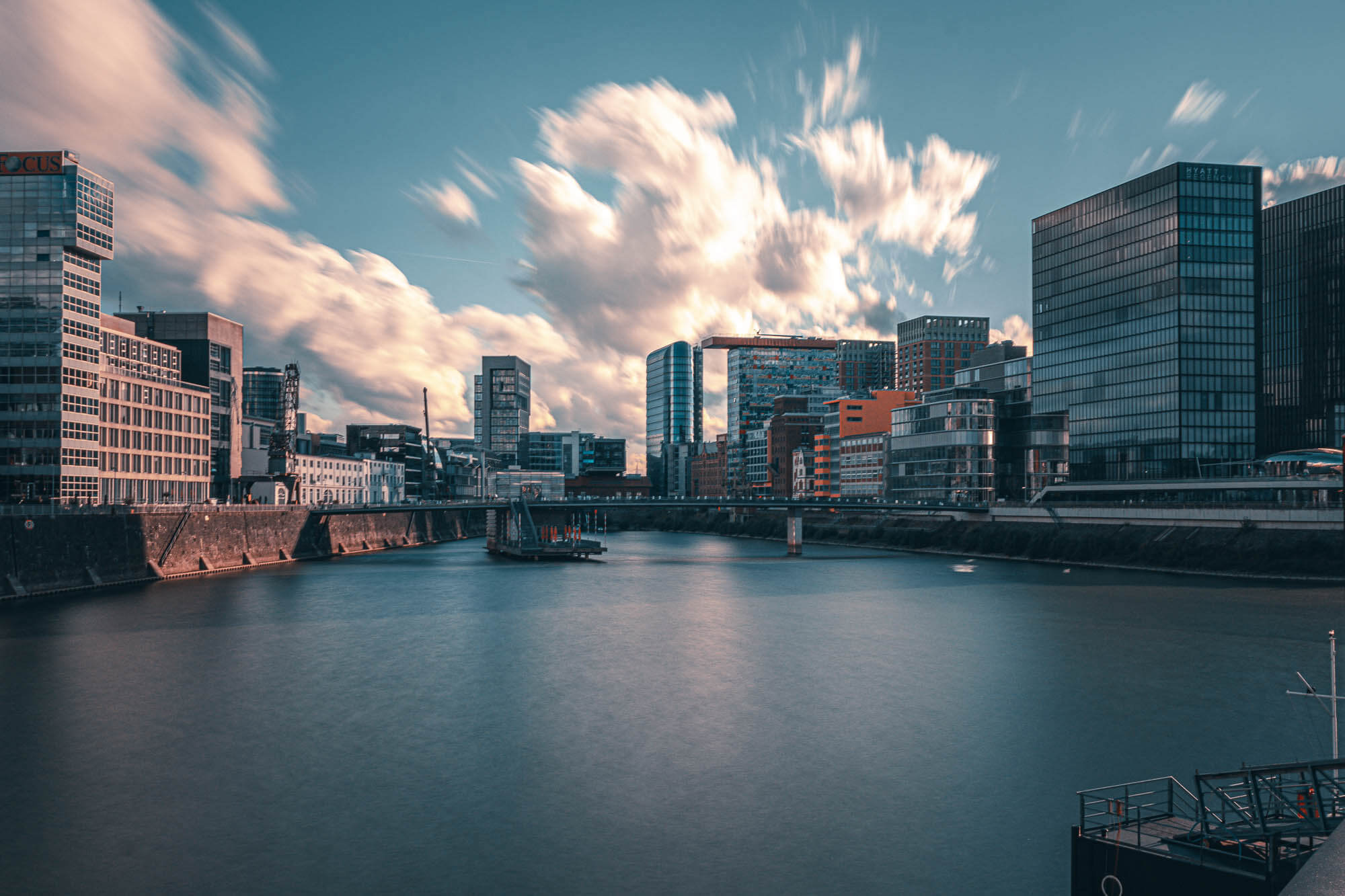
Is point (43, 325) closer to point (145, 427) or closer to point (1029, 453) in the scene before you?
point (145, 427)

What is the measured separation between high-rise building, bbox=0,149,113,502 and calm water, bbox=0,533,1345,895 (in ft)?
112

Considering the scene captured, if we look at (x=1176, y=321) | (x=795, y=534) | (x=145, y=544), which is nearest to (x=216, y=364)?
(x=145, y=544)

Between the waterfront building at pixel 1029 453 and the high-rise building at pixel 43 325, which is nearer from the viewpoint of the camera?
the high-rise building at pixel 43 325

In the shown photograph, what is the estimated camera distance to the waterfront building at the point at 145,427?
4727 inches

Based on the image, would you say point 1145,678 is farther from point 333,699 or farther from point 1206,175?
point 1206,175

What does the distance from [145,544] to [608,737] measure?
269 feet

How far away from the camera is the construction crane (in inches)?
6516

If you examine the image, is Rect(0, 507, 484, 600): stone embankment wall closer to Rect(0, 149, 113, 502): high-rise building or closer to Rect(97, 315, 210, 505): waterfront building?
Rect(97, 315, 210, 505): waterfront building

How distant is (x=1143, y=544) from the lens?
12119cm

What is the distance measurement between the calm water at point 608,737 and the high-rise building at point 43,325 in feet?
112

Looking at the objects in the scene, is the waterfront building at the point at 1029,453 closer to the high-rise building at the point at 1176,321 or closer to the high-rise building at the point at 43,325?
the high-rise building at the point at 1176,321

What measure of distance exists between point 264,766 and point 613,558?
120988mm

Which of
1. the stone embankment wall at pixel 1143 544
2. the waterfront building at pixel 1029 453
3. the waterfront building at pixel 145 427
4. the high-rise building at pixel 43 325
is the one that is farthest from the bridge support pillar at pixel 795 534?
the high-rise building at pixel 43 325

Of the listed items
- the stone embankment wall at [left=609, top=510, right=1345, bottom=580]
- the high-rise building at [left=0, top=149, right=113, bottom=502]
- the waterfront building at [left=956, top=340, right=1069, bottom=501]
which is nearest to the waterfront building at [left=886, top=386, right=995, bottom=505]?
the waterfront building at [left=956, top=340, right=1069, bottom=501]
